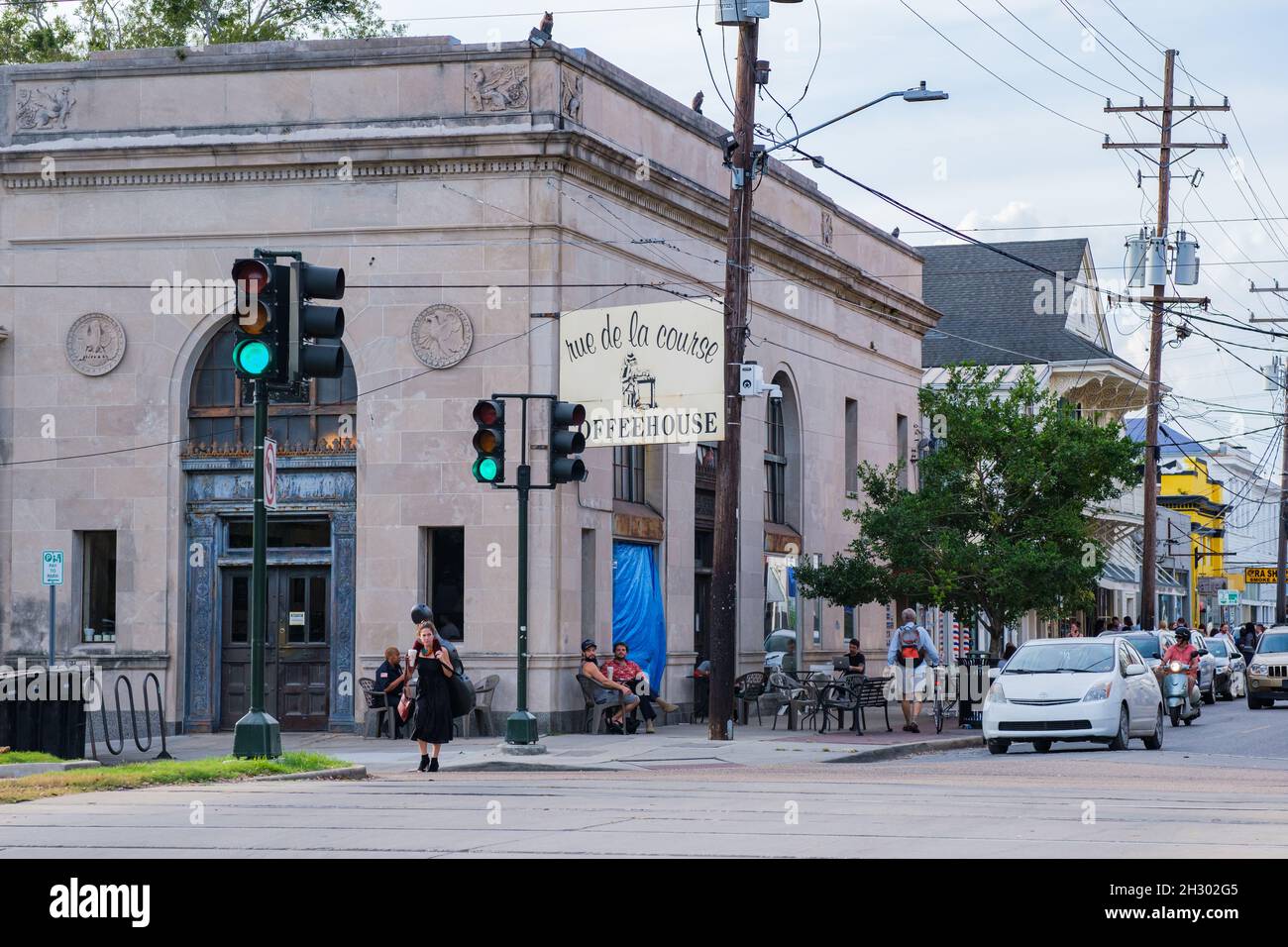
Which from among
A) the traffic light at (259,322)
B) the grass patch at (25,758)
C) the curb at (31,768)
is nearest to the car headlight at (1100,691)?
the traffic light at (259,322)

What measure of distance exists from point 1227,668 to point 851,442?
12.4 metres

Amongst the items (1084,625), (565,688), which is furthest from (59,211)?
(1084,625)

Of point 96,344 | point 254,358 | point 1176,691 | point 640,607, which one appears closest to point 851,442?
point 1176,691

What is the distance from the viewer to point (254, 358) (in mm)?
15930

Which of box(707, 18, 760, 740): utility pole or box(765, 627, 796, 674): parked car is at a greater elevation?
box(707, 18, 760, 740): utility pole

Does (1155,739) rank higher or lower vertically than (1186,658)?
lower

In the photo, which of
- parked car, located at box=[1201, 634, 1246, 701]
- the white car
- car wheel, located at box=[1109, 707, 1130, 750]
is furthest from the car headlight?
parked car, located at box=[1201, 634, 1246, 701]

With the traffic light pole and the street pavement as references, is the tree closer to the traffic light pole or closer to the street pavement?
the street pavement

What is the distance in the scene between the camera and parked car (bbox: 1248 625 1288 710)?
38062 mm

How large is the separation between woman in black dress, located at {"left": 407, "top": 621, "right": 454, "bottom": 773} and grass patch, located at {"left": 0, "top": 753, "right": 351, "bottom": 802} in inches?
60.9

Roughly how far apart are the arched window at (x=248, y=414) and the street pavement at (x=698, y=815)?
8446 mm

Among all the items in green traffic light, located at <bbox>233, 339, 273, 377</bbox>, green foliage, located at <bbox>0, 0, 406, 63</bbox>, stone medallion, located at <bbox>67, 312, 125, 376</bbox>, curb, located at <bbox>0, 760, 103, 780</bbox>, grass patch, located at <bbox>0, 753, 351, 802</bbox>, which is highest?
green foliage, located at <bbox>0, 0, 406, 63</bbox>

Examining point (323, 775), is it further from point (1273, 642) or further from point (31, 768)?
point (1273, 642)

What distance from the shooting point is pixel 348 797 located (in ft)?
49.9
